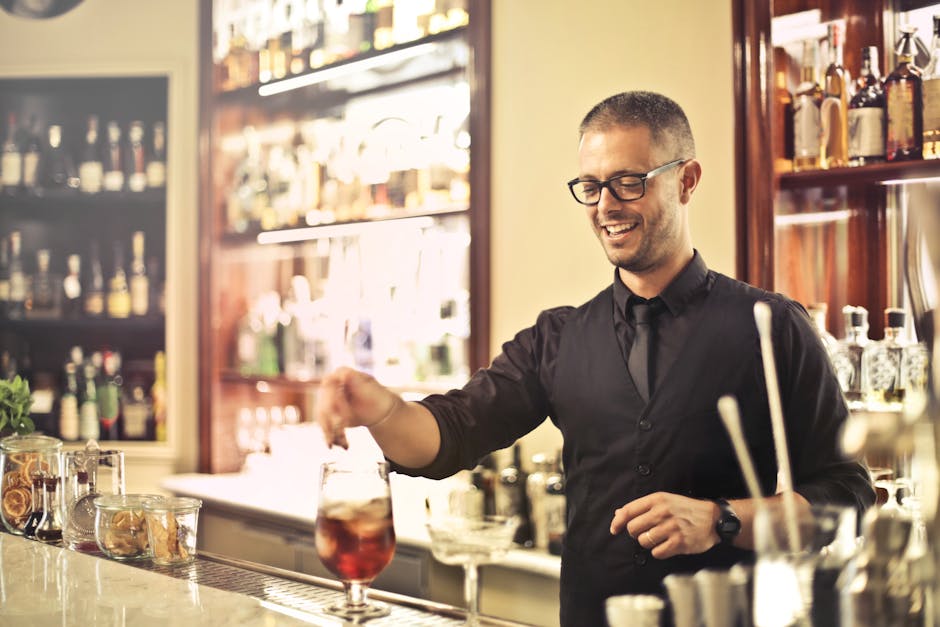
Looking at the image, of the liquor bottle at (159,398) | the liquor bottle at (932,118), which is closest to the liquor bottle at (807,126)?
the liquor bottle at (932,118)

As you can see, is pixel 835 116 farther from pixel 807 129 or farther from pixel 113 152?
pixel 113 152

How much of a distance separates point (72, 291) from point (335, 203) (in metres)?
1.36

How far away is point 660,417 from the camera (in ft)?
5.71

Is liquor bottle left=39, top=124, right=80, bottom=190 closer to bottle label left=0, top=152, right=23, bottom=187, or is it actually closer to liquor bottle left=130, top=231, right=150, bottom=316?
bottle label left=0, top=152, right=23, bottom=187

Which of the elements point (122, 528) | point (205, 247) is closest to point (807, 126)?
point (122, 528)

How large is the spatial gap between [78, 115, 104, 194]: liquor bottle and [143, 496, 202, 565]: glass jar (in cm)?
307

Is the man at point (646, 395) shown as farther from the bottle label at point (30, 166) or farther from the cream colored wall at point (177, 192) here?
the bottle label at point (30, 166)

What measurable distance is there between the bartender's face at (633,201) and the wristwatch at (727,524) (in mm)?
488

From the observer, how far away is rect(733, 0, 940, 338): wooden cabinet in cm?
245

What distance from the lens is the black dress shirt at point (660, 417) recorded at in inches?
66.6

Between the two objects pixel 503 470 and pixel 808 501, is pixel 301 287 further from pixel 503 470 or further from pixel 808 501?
pixel 808 501

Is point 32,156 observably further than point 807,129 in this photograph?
Yes

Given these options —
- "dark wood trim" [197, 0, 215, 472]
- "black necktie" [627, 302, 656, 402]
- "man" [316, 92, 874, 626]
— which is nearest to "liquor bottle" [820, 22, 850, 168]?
"man" [316, 92, 874, 626]

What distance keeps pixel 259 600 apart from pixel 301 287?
2.93 metres
